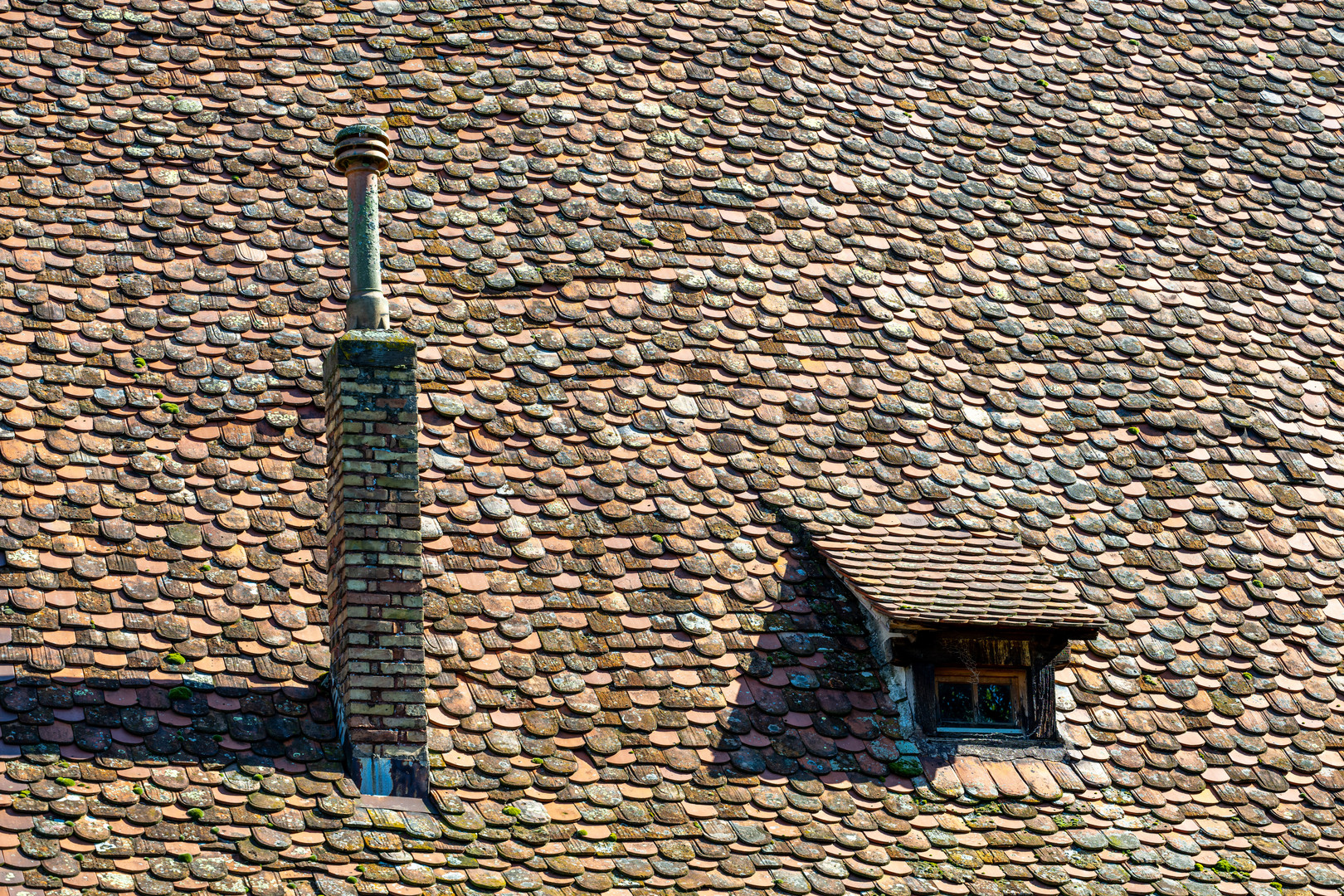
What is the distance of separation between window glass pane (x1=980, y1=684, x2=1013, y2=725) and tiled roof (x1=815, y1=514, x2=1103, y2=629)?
53cm

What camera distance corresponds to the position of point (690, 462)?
1155 centimetres

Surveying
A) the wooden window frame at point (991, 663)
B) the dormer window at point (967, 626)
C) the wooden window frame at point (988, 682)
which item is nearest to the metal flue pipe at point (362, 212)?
the dormer window at point (967, 626)

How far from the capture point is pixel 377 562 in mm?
10070

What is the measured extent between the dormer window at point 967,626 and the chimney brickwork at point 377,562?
8.26ft

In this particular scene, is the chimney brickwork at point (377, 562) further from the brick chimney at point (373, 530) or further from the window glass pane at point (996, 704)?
the window glass pane at point (996, 704)

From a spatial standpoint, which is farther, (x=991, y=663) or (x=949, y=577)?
(x=949, y=577)

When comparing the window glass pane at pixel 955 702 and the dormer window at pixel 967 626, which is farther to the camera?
the window glass pane at pixel 955 702

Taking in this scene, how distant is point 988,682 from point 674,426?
7.83 ft

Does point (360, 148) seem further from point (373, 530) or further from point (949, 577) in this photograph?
point (949, 577)

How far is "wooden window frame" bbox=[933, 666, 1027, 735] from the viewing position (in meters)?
11.0

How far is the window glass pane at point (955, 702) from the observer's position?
11047 mm

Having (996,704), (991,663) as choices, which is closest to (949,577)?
(991,663)

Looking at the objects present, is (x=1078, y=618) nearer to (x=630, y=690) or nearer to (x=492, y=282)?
(x=630, y=690)

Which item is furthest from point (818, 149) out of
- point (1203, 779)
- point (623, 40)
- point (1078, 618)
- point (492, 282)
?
point (1203, 779)
